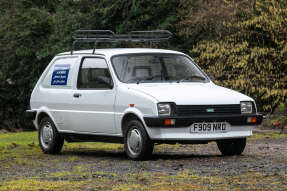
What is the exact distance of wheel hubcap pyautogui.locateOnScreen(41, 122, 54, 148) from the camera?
44.3ft

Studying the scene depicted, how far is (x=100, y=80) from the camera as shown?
12305mm

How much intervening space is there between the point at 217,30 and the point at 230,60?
8.13ft

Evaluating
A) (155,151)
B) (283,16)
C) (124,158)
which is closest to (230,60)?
(283,16)

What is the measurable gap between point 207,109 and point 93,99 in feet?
7.21

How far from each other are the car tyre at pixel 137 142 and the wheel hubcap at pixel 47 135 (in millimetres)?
2423

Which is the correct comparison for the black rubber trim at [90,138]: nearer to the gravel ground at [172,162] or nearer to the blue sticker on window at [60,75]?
the gravel ground at [172,162]

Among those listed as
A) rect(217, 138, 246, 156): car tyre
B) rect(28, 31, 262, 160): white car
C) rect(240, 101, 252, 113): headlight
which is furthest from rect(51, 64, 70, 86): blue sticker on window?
rect(240, 101, 252, 113): headlight

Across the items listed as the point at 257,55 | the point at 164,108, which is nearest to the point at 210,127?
the point at 164,108

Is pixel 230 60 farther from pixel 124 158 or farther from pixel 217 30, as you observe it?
pixel 124 158

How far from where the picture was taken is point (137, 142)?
441 inches

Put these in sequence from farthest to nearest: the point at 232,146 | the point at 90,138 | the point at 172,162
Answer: the point at 90,138 < the point at 232,146 < the point at 172,162

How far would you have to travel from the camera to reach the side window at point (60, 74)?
43.4 ft

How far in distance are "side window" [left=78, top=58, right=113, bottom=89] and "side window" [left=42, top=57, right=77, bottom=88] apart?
0.32 m

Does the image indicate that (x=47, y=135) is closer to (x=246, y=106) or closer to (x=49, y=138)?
(x=49, y=138)
